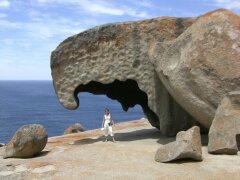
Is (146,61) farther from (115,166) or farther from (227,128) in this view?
(115,166)

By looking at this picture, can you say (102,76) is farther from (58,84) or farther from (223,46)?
(223,46)

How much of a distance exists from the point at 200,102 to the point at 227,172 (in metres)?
4.01

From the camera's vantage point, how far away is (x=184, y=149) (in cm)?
1294

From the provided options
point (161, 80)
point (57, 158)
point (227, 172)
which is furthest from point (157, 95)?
point (227, 172)

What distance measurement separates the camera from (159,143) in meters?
17.3

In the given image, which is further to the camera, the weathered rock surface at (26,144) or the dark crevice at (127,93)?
the dark crevice at (127,93)

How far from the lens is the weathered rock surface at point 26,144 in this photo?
16094 millimetres

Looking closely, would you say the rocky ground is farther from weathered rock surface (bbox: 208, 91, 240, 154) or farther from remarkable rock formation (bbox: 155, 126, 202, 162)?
weathered rock surface (bbox: 208, 91, 240, 154)

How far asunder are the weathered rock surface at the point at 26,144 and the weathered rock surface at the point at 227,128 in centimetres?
658

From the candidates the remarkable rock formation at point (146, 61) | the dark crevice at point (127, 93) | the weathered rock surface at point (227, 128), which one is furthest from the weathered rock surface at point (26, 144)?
the weathered rock surface at point (227, 128)

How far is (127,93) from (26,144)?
845 centimetres

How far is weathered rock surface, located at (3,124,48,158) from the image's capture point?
1609 centimetres

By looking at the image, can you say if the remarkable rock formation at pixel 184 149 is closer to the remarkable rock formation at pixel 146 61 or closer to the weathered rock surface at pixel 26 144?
the remarkable rock formation at pixel 146 61

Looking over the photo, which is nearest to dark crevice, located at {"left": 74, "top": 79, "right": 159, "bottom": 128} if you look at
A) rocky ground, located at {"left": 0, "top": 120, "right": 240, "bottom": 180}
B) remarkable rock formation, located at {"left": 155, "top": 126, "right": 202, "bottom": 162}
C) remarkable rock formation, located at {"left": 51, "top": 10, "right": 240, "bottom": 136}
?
remarkable rock formation, located at {"left": 51, "top": 10, "right": 240, "bottom": 136}
